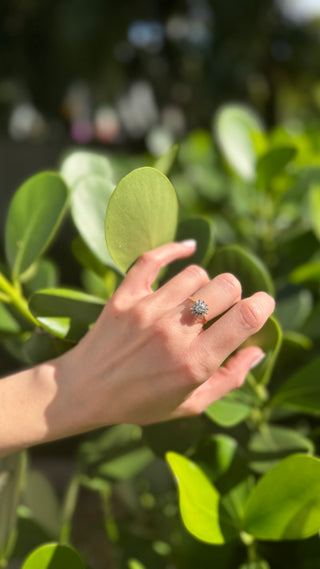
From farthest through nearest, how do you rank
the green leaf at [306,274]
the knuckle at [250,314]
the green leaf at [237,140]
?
the green leaf at [237,140]
the green leaf at [306,274]
the knuckle at [250,314]

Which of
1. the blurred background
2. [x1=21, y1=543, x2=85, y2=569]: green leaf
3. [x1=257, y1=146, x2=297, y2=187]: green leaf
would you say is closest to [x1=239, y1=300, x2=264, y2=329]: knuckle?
[x1=21, y1=543, x2=85, y2=569]: green leaf

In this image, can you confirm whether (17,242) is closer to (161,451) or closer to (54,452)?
(161,451)

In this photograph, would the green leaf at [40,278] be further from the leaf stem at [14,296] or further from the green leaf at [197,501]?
the green leaf at [197,501]

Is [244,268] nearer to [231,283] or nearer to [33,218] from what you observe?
[231,283]

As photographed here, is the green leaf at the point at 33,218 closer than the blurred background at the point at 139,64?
Yes

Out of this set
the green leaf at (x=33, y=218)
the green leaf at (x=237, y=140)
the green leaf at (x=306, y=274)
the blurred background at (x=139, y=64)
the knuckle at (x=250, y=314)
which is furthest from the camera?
the blurred background at (x=139, y=64)

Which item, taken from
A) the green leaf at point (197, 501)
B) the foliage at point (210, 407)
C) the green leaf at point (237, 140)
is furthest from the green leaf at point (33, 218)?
the green leaf at point (237, 140)

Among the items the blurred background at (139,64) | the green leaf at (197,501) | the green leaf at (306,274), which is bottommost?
the blurred background at (139,64)

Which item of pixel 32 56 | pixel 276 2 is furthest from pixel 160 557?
pixel 276 2

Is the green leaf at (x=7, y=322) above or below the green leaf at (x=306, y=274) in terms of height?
above
